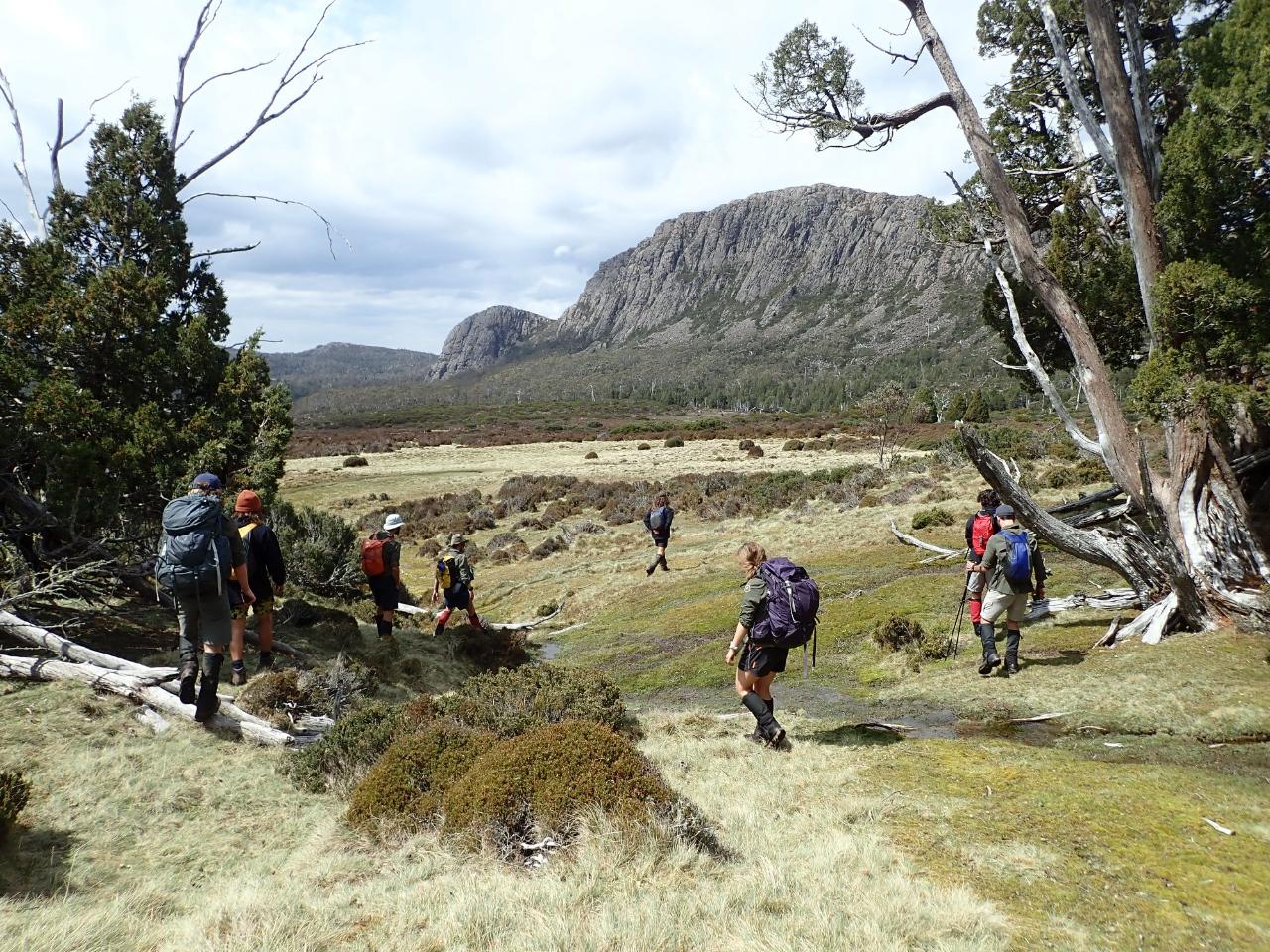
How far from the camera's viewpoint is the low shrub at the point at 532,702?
25.1 feet

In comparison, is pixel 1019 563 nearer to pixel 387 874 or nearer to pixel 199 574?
pixel 387 874

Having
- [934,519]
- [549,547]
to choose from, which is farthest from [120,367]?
[934,519]

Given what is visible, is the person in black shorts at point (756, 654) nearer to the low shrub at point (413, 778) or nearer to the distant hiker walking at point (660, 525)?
the low shrub at point (413, 778)

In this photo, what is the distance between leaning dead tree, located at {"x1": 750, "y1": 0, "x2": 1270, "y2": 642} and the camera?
8227mm

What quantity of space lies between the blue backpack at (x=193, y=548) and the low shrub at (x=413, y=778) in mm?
2352

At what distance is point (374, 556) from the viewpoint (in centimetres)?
1106

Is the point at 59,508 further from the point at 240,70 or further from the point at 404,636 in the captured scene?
the point at 240,70

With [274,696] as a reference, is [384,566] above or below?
above

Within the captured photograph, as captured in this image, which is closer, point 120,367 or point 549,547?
point 120,367

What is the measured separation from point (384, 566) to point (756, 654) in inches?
271

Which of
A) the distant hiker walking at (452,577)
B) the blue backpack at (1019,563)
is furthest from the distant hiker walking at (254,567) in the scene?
the blue backpack at (1019,563)

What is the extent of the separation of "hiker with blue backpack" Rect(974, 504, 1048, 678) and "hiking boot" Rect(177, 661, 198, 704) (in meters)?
8.64

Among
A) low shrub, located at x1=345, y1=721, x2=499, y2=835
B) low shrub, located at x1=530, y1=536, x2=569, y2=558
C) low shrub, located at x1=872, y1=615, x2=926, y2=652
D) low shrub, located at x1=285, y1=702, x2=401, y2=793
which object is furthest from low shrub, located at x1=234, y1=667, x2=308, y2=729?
low shrub, located at x1=530, y1=536, x2=569, y2=558

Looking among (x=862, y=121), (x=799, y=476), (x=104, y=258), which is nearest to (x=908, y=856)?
(x=862, y=121)
